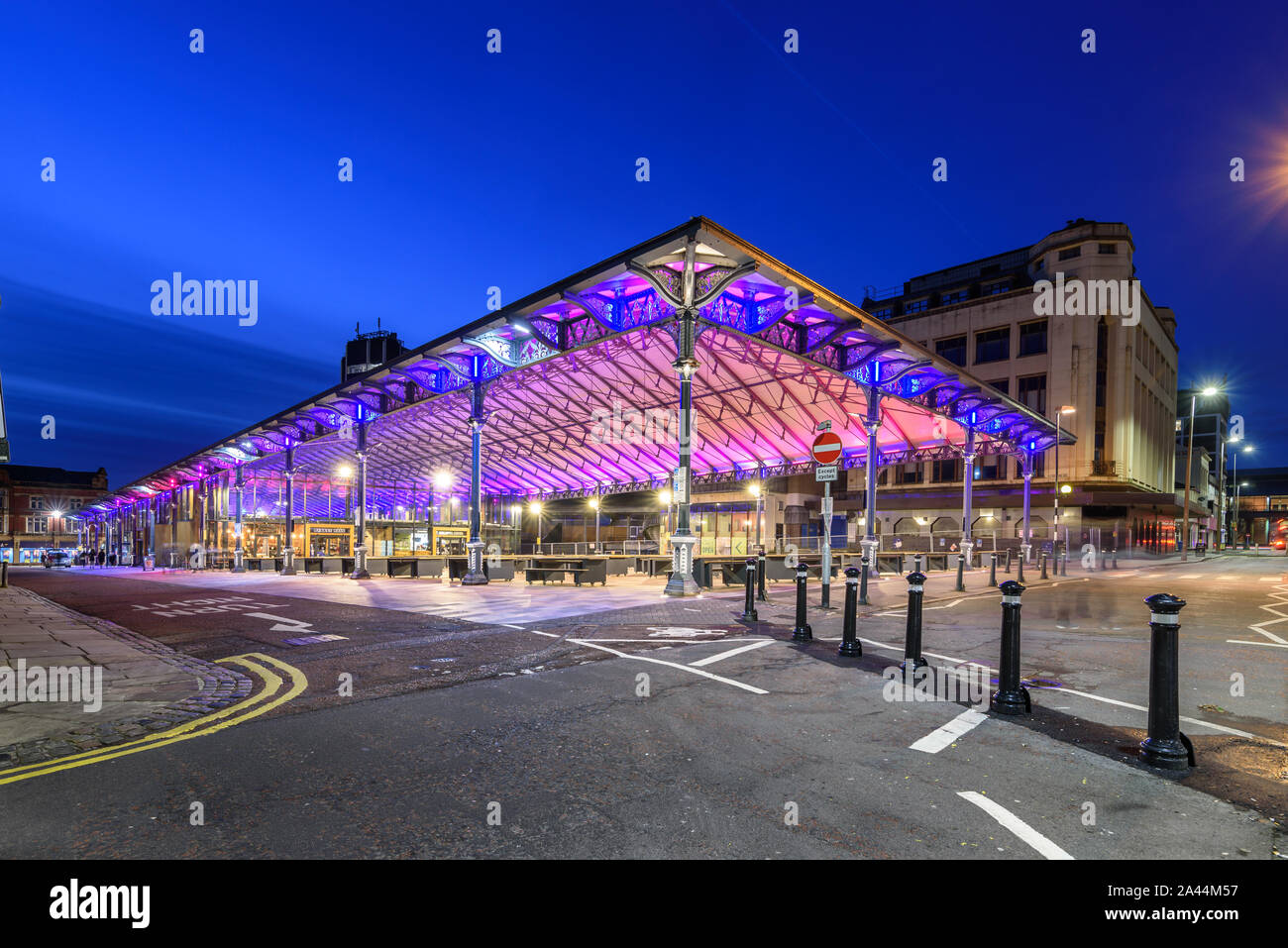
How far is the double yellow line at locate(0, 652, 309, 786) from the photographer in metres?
3.96

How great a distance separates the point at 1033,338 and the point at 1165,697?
190 feet

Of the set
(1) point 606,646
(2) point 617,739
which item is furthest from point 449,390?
Result: (2) point 617,739

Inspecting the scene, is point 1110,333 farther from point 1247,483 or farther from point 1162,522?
point 1247,483

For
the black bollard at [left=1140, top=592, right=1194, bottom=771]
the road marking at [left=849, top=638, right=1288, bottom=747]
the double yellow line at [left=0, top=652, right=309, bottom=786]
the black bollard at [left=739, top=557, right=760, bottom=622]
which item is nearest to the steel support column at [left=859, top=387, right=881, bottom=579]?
the black bollard at [left=739, top=557, right=760, bottom=622]

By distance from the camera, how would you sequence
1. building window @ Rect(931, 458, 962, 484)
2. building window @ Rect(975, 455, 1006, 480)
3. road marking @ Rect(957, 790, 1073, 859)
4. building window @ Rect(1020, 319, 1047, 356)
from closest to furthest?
road marking @ Rect(957, 790, 1073, 859) → building window @ Rect(1020, 319, 1047, 356) → building window @ Rect(975, 455, 1006, 480) → building window @ Rect(931, 458, 962, 484)

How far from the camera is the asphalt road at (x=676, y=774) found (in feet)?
10.0

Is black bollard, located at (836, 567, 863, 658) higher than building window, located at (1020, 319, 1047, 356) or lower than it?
lower

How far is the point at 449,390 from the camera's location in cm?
2309

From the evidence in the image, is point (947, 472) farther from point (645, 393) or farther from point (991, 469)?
point (645, 393)

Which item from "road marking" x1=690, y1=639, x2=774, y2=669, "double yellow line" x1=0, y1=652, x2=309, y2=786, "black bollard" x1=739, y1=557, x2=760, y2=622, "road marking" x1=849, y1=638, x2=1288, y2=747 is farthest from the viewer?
"black bollard" x1=739, y1=557, x2=760, y2=622

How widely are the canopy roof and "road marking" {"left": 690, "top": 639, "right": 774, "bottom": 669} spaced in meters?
8.86

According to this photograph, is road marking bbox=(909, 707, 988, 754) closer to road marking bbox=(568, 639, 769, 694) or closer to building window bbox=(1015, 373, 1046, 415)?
road marking bbox=(568, 639, 769, 694)

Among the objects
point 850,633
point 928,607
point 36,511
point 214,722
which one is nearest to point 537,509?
point 928,607
